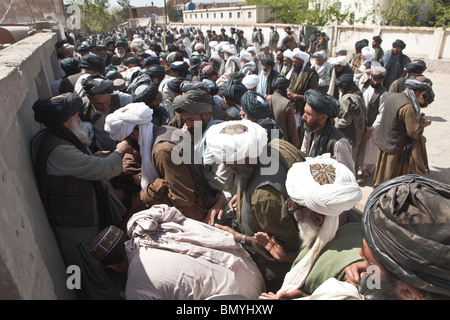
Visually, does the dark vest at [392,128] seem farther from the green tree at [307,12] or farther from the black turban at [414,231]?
the green tree at [307,12]

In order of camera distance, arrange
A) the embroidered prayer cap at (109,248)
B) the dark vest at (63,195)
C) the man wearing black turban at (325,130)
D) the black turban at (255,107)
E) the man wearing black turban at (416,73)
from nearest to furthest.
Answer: the embroidered prayer cap at (109,248)
the dark vest at (63,195)
the man wearing black turban at (325,130)
the black turban at (255,107)
the man wearing black turban at (416,73)

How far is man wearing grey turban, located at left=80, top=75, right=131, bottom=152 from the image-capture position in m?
3.28

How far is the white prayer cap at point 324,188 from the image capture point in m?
1.53

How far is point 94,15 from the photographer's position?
38594mm

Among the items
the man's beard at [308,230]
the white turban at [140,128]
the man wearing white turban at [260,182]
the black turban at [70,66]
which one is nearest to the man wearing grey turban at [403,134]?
the man wearing white turban at [260,182]

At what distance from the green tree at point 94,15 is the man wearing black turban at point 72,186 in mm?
40039

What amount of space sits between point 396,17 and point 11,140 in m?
21.0

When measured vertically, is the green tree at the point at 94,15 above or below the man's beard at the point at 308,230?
above

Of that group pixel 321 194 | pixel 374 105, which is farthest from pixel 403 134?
pixel 321 194

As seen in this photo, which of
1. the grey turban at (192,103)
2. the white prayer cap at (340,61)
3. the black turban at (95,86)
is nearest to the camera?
the grey turban at (192,103)

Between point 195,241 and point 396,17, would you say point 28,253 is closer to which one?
point 195,241

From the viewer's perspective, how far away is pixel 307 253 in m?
1.70

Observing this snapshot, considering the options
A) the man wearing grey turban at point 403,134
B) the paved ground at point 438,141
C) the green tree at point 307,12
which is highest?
the green tree at point 307,12

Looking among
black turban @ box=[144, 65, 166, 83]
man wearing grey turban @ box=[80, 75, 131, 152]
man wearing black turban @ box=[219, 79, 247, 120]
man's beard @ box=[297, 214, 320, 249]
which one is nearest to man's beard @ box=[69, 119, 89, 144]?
man wearing grey turban @ box=[80, 75, 131, 152]
